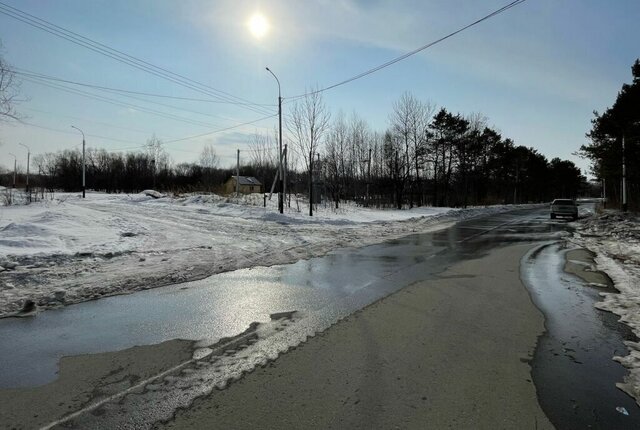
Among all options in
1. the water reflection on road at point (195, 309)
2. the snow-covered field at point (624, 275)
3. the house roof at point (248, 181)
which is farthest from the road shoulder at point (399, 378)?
the house roof at point (248, 181)

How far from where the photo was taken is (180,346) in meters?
5.17

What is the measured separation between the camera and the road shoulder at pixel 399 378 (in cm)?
351

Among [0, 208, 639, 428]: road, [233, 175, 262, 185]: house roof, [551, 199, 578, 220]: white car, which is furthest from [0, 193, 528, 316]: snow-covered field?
[233, 175, 262, 185]: house roof

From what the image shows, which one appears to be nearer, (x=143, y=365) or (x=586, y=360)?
(x=143, y=365)

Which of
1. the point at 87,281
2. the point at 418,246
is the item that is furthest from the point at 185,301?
the point at 418,246

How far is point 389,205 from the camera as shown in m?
47.9

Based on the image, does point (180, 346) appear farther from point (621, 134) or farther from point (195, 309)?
point (621, 134)

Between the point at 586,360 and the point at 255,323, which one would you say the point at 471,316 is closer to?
the point at 586,360

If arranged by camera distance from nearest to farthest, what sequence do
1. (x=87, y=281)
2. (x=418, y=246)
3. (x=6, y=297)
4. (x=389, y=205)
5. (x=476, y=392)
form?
(x=476, y=392), (x=6, y=297), (x=87, y=281), (x=418, y=246), (x=389, y=205)

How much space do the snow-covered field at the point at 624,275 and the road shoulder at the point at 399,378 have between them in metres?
0.99

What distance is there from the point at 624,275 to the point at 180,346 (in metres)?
10.0

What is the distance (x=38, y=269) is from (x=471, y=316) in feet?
28.3

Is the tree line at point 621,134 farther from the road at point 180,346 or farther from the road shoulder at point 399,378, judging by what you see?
the road shoulder at point 399,378

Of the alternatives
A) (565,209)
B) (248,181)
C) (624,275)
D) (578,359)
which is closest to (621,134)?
(565,209)
